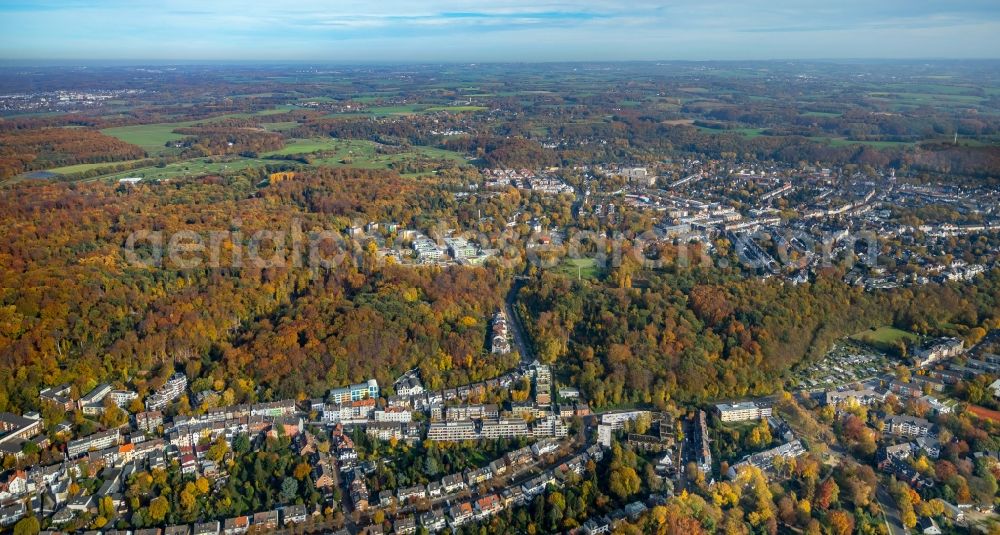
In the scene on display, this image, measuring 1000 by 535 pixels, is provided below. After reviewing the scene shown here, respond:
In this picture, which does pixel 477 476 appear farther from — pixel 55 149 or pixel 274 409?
pixel 55 149

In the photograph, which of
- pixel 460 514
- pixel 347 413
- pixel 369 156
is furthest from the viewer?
pixel 369 156

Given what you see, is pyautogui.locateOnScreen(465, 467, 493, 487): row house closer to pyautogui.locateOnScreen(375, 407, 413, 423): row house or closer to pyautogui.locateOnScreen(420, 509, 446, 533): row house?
pyautogui.locateOnScreen(420, 509, 446, 533): row house

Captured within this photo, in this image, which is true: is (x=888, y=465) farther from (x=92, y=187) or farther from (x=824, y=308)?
(x=92, y=187)

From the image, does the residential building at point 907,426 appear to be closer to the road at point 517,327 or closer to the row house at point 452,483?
the road at point 517,327

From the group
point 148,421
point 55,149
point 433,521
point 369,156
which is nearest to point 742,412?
point 433,521

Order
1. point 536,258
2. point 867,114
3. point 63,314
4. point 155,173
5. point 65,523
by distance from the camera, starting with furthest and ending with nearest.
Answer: point 867,114 < point 155,173 < point 536,258 < point 63,314 < point 65,523

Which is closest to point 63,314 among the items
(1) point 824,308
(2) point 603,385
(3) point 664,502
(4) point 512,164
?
(2) point 603,385

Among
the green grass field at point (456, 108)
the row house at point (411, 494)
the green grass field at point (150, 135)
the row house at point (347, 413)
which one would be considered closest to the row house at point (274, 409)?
the row house at point (347, 413)

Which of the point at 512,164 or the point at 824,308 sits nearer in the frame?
the point at 824,308

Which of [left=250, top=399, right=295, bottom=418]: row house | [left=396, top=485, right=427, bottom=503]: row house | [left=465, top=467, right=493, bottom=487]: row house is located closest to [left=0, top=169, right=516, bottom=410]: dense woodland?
[left=250, top=399, right=295, bottom=418]: row house
